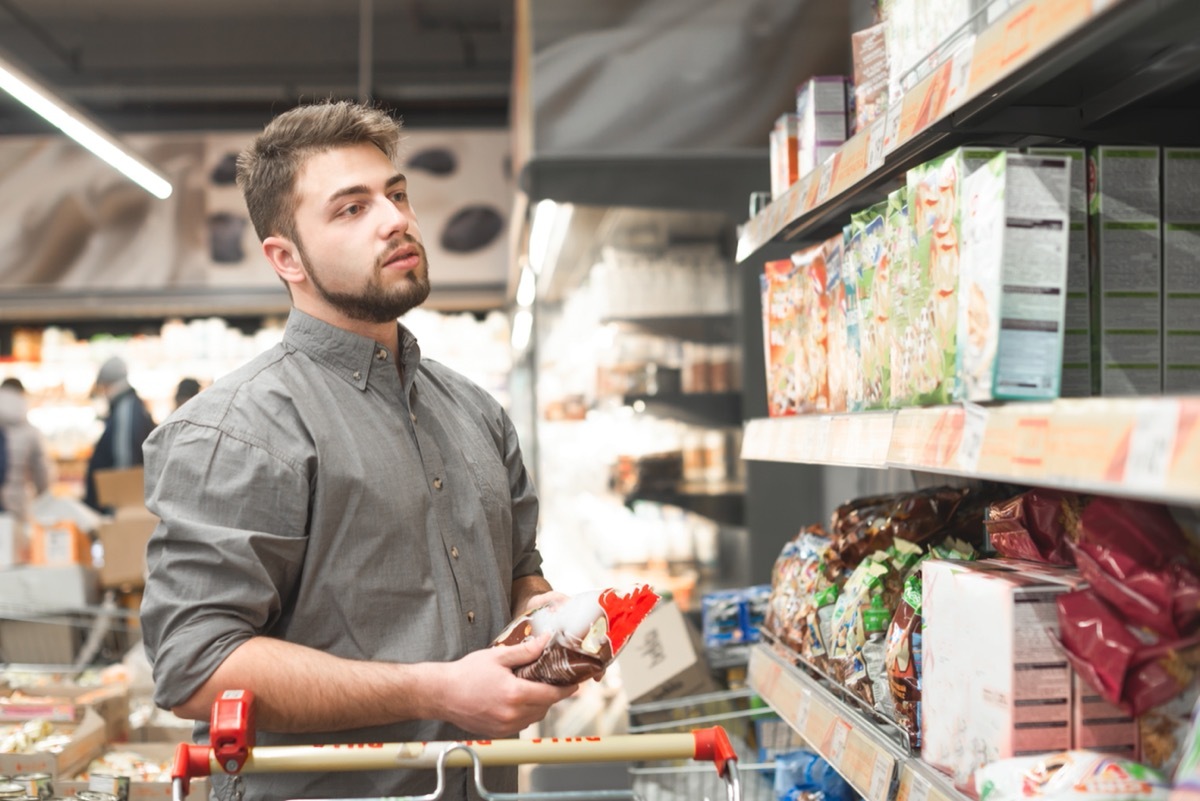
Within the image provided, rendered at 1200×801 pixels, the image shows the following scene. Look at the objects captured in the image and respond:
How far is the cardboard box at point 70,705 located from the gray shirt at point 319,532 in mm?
1634

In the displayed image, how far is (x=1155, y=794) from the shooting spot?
1.03m

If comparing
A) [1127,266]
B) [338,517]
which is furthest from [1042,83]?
[338,517]

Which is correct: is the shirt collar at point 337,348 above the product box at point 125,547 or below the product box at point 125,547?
above

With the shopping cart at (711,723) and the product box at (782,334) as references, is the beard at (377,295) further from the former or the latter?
the shopping cart at (711,723)

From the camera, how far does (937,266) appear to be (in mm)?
1318

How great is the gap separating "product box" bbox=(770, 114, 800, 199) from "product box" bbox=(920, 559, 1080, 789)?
1.00m

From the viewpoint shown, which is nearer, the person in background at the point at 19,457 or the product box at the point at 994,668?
the product box at the point at 994,668

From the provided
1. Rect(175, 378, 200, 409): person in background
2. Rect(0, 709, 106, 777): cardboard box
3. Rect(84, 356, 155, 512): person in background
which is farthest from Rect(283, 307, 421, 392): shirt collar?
Rect(84, 356, 155, 512): person in background

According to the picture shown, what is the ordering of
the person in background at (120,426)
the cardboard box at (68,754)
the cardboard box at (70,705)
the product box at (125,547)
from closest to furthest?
the cardboard box at (68,754)
the cardboard box at (70,705)
the product box at (125,547)
the person in background at (120,426)

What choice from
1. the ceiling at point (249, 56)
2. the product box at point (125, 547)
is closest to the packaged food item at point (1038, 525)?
the product box at point (125, 547)

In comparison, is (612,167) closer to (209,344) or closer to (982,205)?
(982,205)

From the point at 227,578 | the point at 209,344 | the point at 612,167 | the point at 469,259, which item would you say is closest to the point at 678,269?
the point at 612,167

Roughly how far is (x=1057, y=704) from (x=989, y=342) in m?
0.37

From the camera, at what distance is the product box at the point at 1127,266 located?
50.2 inches
